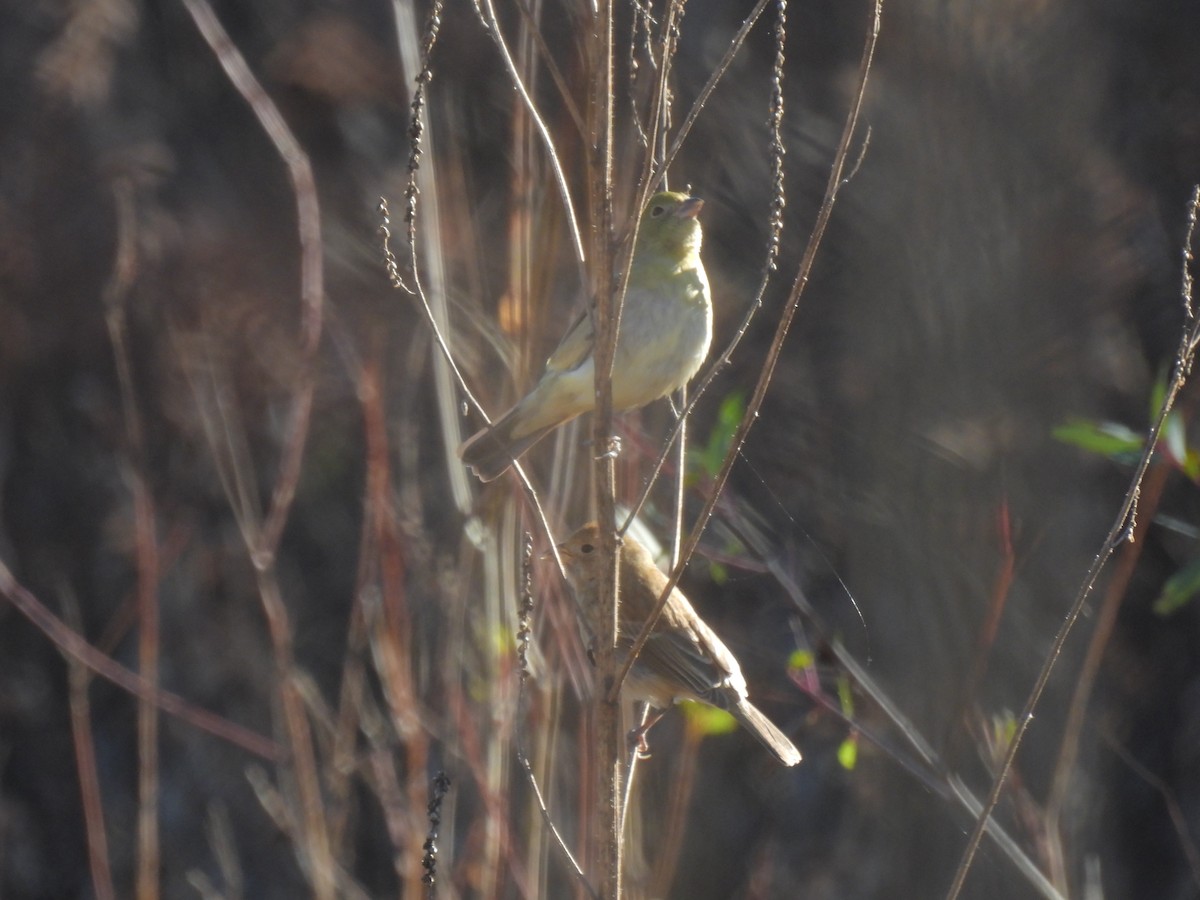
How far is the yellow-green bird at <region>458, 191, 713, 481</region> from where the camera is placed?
3.36 meters

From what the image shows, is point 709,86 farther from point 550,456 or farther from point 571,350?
point 550,456

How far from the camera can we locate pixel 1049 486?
5430mm

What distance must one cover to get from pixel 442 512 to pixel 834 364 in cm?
161

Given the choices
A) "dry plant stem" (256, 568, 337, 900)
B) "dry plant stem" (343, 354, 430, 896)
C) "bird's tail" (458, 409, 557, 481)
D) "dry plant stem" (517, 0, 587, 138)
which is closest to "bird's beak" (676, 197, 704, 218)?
"bird's tail" (458, 409, 557, 481)

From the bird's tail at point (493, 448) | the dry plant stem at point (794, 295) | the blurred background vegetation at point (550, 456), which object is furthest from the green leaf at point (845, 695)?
the dry plant stem at point (794, 295)

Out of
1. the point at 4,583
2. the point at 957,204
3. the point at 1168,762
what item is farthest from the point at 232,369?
the point at 1168,762

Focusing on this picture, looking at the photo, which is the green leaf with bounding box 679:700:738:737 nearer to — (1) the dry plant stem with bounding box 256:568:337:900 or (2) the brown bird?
(2) the brown bird

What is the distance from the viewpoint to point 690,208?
3.19 meters

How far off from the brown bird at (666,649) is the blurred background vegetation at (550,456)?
18cm

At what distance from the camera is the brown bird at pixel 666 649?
3564 mm

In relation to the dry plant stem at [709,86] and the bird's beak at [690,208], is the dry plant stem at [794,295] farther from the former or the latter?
the bird's beak at [690,208]

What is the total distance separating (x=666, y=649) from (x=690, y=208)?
1.06 meters

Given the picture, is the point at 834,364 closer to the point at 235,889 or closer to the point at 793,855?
the point at 793,855

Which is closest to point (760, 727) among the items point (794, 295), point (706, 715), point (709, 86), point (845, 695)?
point (845, 695)
